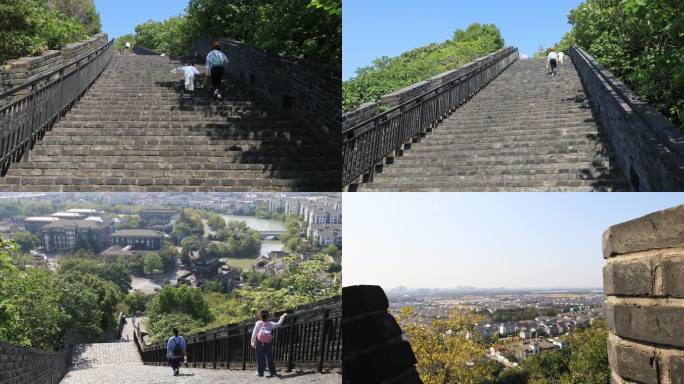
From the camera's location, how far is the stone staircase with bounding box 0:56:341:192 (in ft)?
23.0

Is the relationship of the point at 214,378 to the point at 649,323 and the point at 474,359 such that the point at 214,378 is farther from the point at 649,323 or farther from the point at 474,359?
the point at 474,359

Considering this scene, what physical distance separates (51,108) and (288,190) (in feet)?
14.3

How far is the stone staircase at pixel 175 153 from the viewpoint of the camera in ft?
23.0

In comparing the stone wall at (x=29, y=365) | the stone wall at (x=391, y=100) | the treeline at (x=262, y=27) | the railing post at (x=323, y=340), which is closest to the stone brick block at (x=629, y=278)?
the railing post at (x=323, y=340)

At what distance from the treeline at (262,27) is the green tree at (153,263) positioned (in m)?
4.15

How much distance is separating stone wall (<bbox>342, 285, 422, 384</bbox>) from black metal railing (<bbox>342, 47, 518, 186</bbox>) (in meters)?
5.56

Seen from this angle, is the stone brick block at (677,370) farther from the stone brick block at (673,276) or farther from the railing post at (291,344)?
the railing post at (291,344)

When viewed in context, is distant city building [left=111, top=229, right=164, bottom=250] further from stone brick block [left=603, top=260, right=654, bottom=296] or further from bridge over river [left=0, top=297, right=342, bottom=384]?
stone brick block [left=603, top=260, right=654, bottom=296]

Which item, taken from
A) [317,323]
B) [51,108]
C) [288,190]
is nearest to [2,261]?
[51,108]

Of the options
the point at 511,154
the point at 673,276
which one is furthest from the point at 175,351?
the point at 673,276

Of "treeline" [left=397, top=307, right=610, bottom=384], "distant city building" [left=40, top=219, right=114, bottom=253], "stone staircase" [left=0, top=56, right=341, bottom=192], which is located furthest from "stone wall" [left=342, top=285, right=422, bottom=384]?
"treeline" [left=397, top=307, right=610, bottom=384]

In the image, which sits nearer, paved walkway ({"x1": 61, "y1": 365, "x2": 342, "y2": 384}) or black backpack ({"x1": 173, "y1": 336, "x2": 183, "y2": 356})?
paved walkway ({"x1": 61, "y1": 365, "x2": 342, "y2": 384})

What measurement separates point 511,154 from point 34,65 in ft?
31.5

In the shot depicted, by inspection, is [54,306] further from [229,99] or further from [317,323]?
[229,99]
